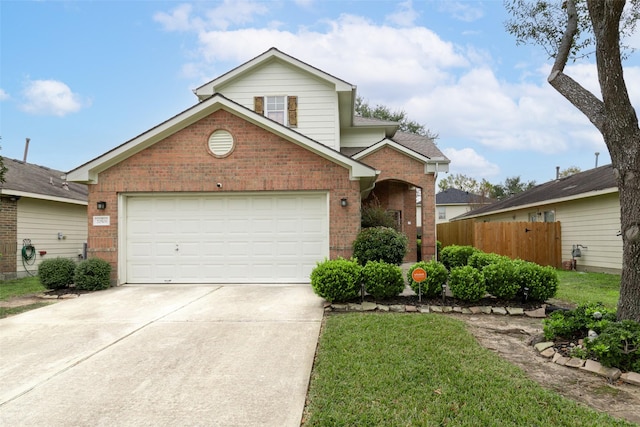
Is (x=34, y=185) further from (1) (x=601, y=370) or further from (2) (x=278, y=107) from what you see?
(1) (x=601, y=370)

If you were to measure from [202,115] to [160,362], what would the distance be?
6.82 m

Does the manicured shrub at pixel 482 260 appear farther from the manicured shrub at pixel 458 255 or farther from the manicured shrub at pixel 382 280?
the manicured shrub at pixel 382 280

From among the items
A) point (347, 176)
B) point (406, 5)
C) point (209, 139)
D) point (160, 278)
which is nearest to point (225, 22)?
point (209, 139)

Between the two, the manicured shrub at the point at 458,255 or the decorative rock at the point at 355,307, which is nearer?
the decorative rock at the point at 355,307

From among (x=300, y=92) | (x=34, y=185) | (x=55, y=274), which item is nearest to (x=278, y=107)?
(x=300, y=92)

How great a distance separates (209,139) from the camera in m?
9.90

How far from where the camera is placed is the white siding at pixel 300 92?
45.0 feet

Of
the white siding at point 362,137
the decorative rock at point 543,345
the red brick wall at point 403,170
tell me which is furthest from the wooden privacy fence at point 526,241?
the decorative rock at point 543,345

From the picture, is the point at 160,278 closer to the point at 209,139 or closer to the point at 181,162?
the point at 181,162

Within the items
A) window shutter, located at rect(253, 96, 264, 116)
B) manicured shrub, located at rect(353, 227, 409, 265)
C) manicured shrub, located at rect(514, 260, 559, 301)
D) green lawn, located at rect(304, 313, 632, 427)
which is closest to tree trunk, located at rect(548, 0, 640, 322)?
green lawn, located at rect(304, 313, 632, 427)

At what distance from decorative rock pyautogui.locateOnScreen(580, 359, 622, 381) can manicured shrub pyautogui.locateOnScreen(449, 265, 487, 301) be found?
2.81 metres

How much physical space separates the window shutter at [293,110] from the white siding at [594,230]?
1095cm

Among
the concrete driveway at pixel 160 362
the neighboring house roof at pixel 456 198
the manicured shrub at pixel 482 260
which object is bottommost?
the concrete driveway at pixel 160 362

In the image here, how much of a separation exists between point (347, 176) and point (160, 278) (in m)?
5.53
